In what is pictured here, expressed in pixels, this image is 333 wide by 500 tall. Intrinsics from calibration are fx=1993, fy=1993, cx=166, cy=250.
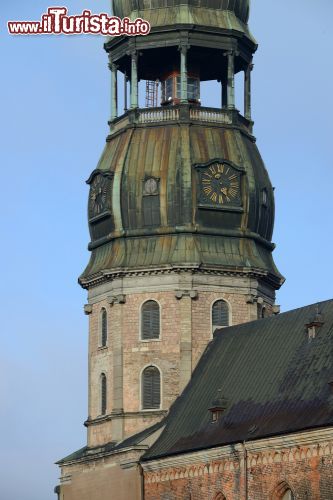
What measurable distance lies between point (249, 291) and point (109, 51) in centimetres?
1437

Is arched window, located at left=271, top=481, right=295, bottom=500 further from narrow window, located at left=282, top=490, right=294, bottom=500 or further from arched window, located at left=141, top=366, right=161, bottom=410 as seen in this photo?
arched window, located at left=141, top=366, right=161, bottom=410

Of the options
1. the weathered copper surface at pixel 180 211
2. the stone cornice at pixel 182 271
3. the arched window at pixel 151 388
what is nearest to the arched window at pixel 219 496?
the arched window at pixel 151 388

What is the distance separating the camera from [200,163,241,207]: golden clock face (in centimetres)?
9462

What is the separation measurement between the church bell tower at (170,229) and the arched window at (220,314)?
5 centimetres

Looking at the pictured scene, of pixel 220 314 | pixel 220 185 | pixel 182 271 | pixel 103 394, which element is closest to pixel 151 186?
pixel 220 185

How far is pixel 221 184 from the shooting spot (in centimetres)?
9481

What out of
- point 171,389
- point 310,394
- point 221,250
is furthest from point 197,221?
point 310,394

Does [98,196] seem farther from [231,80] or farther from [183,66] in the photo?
[231,80]

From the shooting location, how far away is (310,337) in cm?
8594

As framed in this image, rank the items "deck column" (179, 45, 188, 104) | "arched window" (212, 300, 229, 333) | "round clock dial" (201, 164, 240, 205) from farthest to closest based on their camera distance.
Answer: "deck column" (179, 45, 188, 104), "round clock dial" (201, 164, 240, 205), "arched window" (212, 300, 229, 333)

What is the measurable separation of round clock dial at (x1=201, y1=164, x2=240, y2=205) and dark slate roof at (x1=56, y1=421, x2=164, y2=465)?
11.2m

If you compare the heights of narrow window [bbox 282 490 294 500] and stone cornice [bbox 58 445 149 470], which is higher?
stone cornice [bbox 58 445 149 470]

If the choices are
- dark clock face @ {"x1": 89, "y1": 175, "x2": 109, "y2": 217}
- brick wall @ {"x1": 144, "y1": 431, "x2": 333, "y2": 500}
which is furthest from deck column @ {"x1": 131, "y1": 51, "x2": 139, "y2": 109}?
brick wall @ {"x1": 144, "y1": 431, "x2": 333, "y2": 500}

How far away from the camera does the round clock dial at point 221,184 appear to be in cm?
9469
